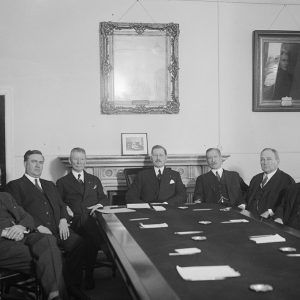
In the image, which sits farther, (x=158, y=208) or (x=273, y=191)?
(x=273, y=191)

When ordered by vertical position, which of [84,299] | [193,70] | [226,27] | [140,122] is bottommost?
[84,299]

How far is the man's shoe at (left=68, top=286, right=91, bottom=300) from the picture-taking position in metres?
3.45

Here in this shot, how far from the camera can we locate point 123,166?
5.87m

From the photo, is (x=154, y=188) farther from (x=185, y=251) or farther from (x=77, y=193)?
(x=185, y=251)

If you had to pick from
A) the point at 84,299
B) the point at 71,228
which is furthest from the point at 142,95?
the point at 84,299

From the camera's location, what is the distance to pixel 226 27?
20.4 feet

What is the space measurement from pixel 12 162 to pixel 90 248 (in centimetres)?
225

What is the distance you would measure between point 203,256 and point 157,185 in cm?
316

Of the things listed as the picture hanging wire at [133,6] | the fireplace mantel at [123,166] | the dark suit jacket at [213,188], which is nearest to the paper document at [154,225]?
the dark suit jacket at [213,188]

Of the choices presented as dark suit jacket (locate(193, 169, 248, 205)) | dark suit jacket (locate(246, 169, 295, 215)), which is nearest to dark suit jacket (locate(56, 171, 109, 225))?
dark suit jacket (locate(193, 169, 248, 205))

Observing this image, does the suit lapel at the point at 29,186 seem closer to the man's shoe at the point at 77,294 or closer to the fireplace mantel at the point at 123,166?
the man's shoe at the point at 77,294

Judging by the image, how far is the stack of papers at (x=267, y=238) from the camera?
2465 mm

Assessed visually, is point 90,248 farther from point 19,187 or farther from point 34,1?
point 34,1

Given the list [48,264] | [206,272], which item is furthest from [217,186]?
[206,272]
